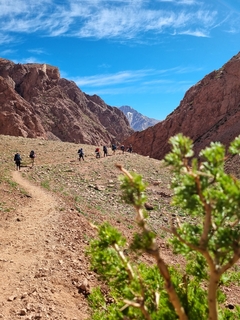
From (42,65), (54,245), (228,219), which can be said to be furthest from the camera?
(42,65)

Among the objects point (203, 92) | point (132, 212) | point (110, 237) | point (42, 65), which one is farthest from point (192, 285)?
point (42, 65)

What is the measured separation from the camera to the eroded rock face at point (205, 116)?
7656 centimetres

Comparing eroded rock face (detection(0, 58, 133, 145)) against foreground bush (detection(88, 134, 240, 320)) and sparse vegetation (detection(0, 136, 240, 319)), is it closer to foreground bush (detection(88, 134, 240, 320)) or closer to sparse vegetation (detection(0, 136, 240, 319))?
sparse vegetation (detection(0, 136, 240, 319))

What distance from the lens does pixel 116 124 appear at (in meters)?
182

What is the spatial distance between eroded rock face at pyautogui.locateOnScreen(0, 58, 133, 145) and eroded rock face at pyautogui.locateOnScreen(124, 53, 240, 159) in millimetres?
37573

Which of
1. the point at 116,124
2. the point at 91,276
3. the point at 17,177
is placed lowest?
the point at 91,276

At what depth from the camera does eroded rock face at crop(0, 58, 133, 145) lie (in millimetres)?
103188

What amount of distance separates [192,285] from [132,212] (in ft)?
41.1

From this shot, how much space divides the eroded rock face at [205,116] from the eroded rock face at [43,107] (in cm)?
3757

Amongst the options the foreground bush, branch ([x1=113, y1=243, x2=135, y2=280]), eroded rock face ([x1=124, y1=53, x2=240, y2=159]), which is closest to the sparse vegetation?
the foreground bush

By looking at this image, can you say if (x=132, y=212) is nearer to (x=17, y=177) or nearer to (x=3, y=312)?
(x=17, y=177)

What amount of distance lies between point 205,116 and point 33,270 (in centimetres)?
7899

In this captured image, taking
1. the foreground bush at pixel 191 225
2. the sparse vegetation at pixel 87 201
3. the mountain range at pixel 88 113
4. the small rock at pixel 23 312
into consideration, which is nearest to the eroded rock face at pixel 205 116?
the mountain range at pixel 88 113

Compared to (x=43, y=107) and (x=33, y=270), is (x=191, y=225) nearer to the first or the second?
(x=33, y=270)
